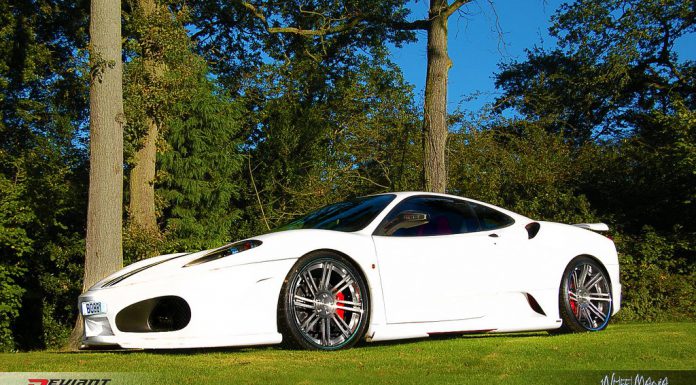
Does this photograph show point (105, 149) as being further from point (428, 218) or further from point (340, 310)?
point (340, 310)

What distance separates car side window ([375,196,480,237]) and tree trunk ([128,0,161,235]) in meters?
11.6

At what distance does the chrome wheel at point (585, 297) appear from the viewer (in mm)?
8297

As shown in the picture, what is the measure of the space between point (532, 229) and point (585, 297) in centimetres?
94

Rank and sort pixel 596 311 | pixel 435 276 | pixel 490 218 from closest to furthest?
1. pixel 435 276
2. pixel 490 218
3. pixel 596 311

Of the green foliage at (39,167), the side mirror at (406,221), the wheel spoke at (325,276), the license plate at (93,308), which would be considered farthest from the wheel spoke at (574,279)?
the green foliage at (39,167)

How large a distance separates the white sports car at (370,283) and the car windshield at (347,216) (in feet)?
0.06

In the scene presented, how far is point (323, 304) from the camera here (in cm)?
675

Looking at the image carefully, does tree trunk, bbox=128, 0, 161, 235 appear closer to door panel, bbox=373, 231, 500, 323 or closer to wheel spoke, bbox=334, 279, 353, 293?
door panel, bbox=373, 231, 500, 323

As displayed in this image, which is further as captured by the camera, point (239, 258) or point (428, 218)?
point (428, 218)

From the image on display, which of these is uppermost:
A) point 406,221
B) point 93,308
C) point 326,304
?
point 406,221

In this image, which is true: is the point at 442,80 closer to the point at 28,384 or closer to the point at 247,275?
the point at 247,275

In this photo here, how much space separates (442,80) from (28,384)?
11.7 meters

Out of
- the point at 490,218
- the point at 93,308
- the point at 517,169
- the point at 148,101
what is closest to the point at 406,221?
the point at 490,218

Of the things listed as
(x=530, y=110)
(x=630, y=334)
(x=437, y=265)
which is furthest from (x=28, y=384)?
(x=530, y=110)
